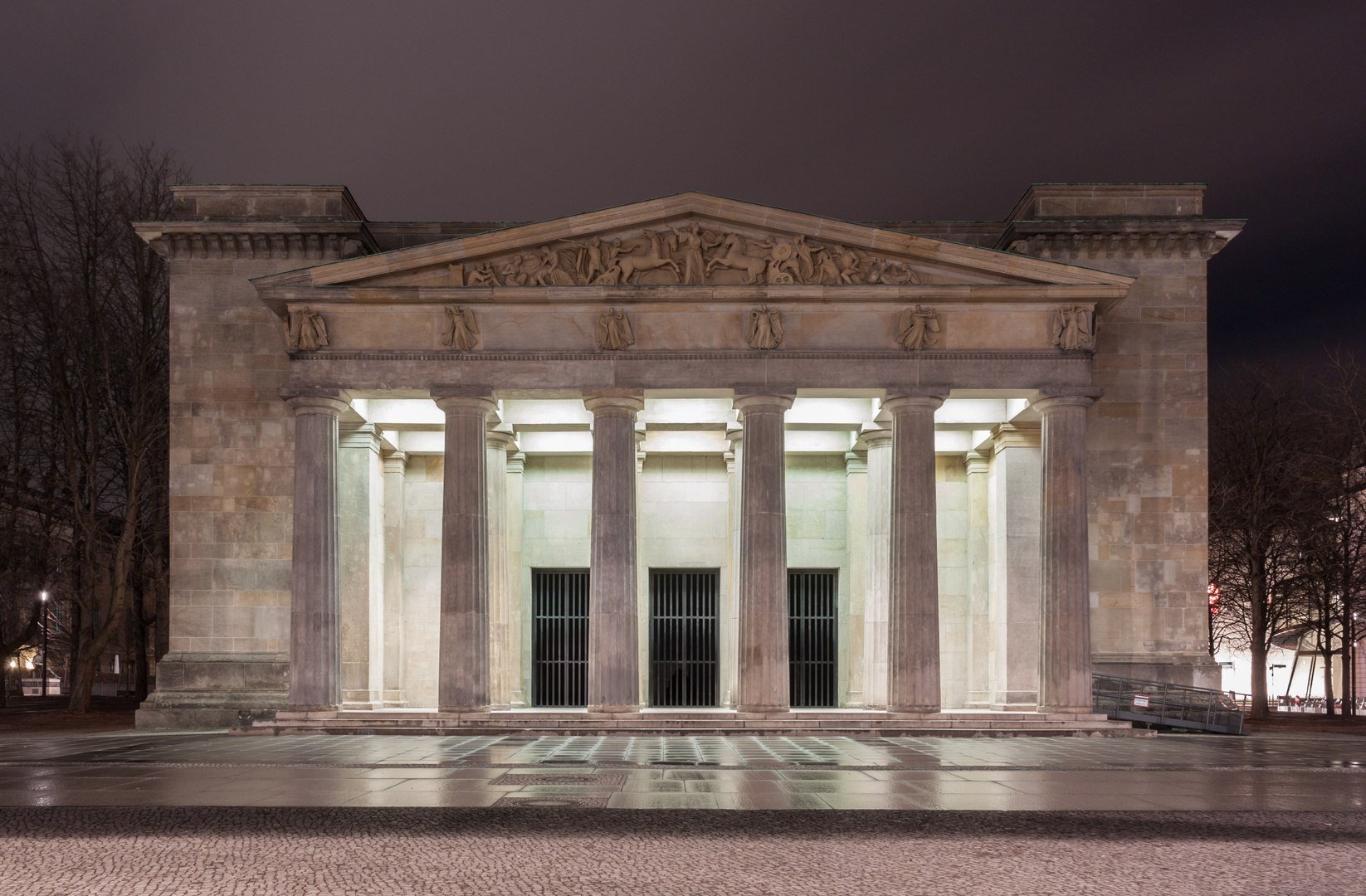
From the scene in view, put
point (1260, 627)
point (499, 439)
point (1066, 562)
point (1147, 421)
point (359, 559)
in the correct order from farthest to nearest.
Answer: point (1260, 627), point (499, 439), point (359, 559), point (1147, 421), point (1066, 562)

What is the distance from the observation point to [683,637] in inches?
1746

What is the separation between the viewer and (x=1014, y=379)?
35.4 m

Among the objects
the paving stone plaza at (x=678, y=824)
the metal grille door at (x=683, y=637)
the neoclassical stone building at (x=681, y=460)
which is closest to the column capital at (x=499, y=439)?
the neoclassical stone building at (x=681, y=460)

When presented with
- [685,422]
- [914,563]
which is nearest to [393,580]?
[685,422]

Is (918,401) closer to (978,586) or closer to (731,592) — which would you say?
(978,586)

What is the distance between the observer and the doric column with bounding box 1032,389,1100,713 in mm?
34688

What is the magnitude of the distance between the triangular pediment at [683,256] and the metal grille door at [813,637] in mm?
13188

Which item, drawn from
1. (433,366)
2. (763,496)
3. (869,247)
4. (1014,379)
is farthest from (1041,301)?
(433,366)

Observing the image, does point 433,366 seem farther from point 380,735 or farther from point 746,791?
point 746,791

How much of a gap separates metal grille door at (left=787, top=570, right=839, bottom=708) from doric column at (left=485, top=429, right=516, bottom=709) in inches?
408

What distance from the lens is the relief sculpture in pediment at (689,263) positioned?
117ft

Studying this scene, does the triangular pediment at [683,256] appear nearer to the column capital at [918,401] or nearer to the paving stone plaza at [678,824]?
the column capital at [918,401]

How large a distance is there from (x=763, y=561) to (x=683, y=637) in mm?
10263

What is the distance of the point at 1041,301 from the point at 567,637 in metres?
20.5
